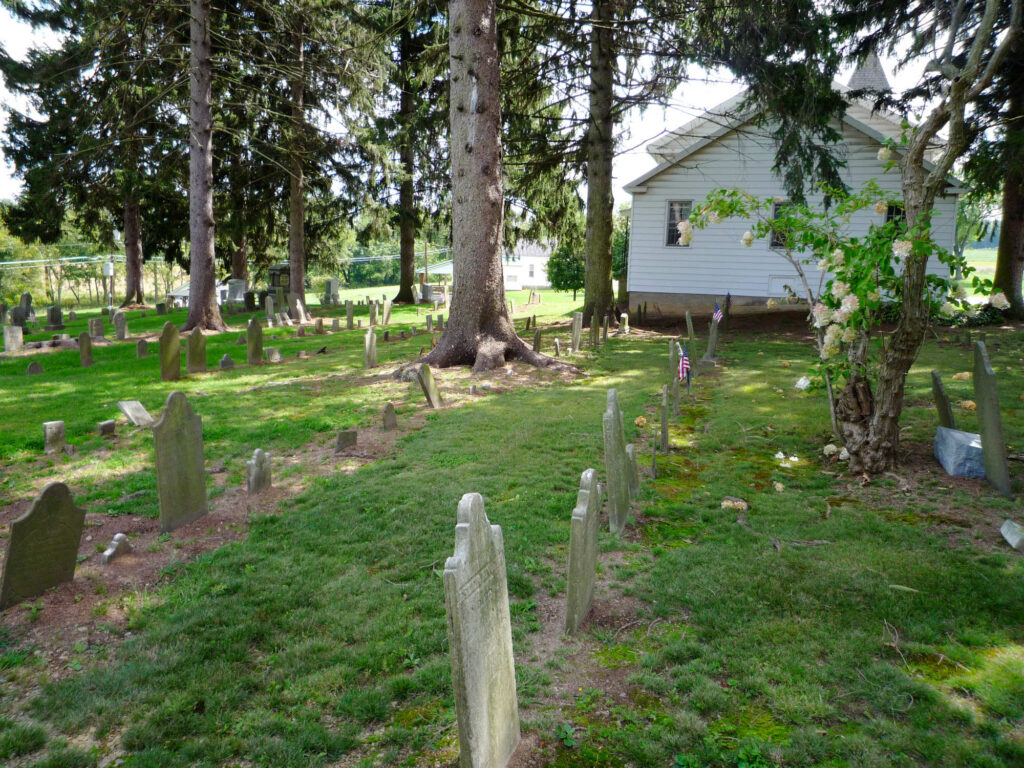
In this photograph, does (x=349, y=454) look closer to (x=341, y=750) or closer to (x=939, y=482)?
(x=341, y=750)

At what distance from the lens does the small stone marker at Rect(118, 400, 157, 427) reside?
9086 mm

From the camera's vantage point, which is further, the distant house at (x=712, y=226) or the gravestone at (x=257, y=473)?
the distant house at (x=712, y=226)

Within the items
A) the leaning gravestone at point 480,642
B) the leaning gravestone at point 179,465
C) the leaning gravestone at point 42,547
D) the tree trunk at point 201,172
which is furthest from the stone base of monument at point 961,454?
the tree trunk at point 201,172

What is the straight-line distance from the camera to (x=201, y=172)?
60.8 ft

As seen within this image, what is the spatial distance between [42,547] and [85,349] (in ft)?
36.6

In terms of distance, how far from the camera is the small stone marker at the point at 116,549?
204 inches

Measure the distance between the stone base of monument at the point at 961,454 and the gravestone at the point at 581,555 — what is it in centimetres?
462

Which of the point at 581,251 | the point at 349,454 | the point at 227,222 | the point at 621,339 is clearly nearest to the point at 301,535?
the point at 349,454

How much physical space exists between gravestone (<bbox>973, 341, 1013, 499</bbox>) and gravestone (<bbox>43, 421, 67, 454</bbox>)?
1036 cm

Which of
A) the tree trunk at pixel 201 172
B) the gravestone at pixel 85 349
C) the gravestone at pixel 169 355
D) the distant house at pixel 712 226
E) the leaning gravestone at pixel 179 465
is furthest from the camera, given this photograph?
the distant house at pixel 712 226

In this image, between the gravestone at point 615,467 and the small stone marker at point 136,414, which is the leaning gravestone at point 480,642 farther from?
the small stone marker at point 136,414

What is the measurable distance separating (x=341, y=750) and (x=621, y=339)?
15.7 m

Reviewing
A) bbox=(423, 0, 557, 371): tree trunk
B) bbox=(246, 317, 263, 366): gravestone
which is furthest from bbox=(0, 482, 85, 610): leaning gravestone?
bbox=(246, 317, 263, 366): gravestone

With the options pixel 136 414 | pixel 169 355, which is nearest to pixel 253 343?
pixel 169 355
